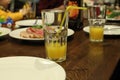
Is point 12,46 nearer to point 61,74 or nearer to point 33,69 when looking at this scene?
point 33,69

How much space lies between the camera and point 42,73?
753 millimetres

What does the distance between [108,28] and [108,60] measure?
49 cm

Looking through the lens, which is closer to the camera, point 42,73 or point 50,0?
point 42,73

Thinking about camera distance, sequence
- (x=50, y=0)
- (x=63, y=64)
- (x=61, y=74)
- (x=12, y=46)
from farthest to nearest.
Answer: (x=50, y=0) → (x=12, y=46) → (x=63, y=64) → (x=61, y=74)

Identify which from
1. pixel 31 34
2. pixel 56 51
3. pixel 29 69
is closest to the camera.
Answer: pixel 29 69

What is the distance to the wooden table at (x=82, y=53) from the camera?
0.80 meters

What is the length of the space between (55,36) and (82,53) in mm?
142

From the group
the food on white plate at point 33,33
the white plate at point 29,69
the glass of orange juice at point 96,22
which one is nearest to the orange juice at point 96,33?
the glass of orange juice at point 96,22

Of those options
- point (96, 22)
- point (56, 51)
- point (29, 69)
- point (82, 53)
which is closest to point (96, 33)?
point (96, 22)

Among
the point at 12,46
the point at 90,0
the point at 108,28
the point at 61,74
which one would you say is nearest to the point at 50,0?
the point at 90,0

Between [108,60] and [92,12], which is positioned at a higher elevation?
[92,12]

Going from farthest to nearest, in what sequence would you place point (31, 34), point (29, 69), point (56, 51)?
point (31, 34) < point (56, 51) < point (29, 69)

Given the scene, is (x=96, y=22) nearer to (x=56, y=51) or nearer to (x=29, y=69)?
(x=56, y=51)

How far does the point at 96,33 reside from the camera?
3.82 ft
